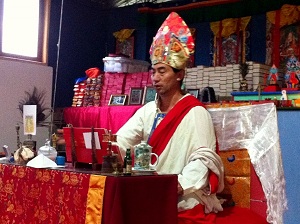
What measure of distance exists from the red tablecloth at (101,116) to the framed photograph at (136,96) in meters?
0.23

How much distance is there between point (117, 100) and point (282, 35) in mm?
1847

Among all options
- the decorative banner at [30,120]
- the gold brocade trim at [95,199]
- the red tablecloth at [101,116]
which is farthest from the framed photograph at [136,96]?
the gold brocade trim at [95,199]

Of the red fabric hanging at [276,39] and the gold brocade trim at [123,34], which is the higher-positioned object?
the gold brocade trim at [123,34]

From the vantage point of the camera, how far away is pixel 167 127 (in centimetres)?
244

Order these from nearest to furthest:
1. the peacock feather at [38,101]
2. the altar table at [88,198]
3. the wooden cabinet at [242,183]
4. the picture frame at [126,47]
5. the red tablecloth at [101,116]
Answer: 1. the altar table at [88,198]
2. the wooden cabinet at [242,183]
3. the red tablecloth at [101,116]
4. the peacock feather at [38,101]
5. the picture frame at [126,47]

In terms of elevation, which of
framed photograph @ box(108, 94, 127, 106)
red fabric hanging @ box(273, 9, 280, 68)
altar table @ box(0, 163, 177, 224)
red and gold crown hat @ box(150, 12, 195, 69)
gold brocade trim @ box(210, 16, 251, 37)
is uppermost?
gold brocade trim @ box(210, 16, 251, 37)

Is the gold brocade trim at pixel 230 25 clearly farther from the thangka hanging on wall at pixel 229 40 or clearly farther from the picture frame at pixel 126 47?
the picture frame at pixel 126 47

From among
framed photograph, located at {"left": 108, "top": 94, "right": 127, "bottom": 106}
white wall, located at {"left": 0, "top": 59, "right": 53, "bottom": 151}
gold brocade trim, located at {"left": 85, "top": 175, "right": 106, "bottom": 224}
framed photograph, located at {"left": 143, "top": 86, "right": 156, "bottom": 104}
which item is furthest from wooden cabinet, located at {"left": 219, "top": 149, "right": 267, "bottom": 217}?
white wall, located at {"left": 0, "top": 59, "right": 53, "bottom": 151}

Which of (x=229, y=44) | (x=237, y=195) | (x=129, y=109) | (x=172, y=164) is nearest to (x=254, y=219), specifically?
(x=237, y=195)

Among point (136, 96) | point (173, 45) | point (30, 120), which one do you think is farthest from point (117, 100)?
point (173, 45)

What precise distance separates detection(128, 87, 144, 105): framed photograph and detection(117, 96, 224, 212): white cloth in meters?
2.63

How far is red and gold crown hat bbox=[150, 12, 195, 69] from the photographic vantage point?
249cm

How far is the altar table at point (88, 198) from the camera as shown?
180 cm

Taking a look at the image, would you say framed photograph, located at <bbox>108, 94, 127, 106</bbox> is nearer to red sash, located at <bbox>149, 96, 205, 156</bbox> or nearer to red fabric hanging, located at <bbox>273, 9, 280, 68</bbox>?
red fabric hanging, located at <bbox>273, 9, 280, 68</bbox>
